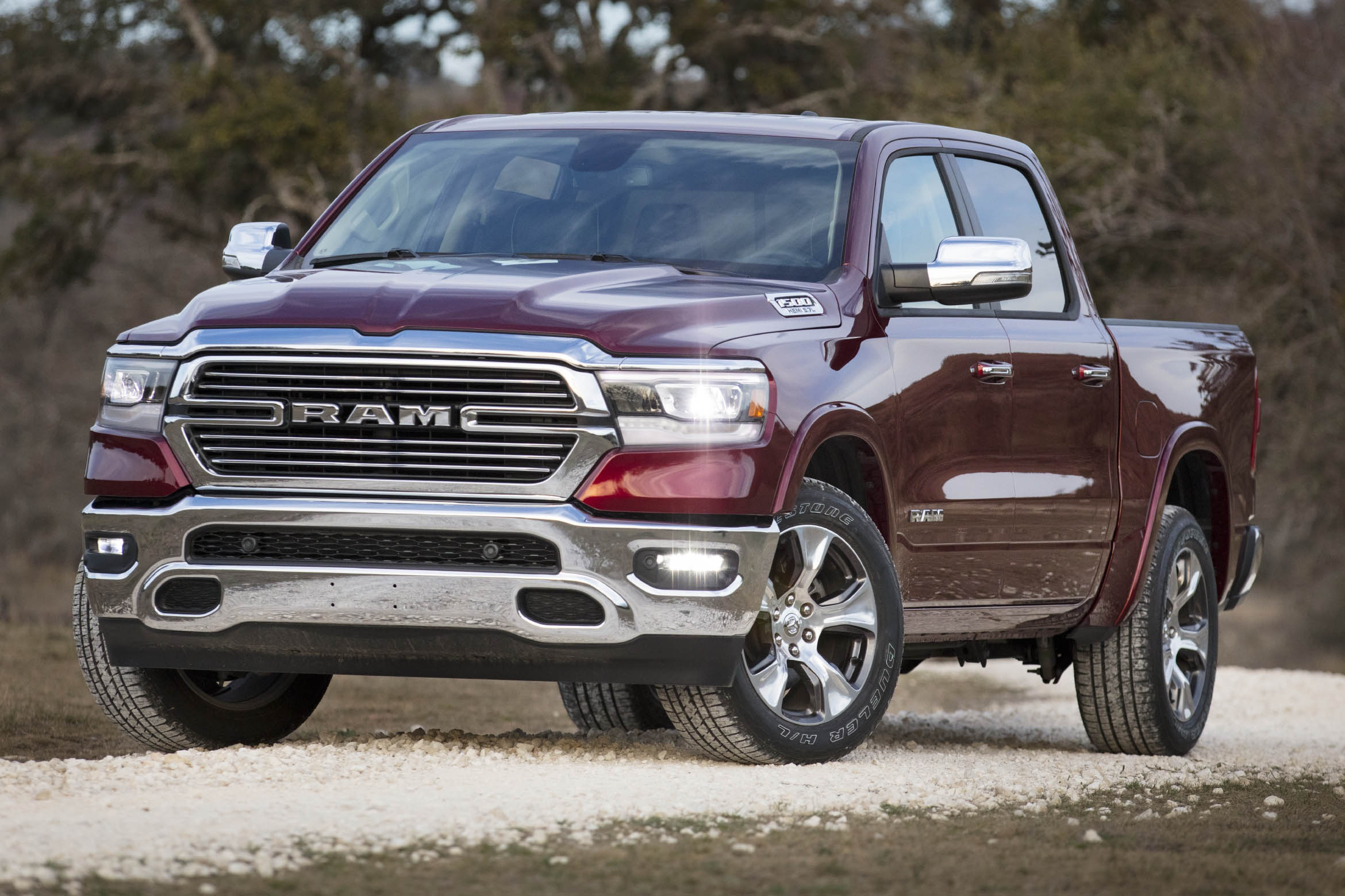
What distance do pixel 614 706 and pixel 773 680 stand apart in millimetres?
1970

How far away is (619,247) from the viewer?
6.82m

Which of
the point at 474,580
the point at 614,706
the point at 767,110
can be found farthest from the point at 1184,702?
the point at 767,110

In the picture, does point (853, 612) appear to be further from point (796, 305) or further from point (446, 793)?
point (446, 793)

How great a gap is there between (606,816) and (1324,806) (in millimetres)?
2473

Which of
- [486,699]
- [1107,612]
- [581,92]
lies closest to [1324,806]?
[1107,612]

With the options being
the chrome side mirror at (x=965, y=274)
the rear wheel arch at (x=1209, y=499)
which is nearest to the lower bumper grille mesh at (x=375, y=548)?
the chrome side mirror at (x=965, y=274)

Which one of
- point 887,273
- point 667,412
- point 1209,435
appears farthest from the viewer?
point 1209,435

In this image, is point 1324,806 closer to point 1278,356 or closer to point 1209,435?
point 1209,435

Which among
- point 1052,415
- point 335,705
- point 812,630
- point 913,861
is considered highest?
point 1052,415

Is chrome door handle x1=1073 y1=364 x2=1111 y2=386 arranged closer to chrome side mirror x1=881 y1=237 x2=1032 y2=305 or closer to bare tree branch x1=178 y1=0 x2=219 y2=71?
Answer: chrome side mirror x1=881 y1=237 x2=1032 y2=305

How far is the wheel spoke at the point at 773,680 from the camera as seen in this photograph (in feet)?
20.1

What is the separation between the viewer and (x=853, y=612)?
6355mm

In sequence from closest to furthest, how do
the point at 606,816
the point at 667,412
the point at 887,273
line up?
the point at 606,816, the point at 667,412, the point at 887,273

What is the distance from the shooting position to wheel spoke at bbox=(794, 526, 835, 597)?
6160 millimetres
